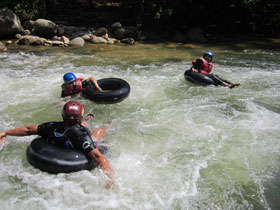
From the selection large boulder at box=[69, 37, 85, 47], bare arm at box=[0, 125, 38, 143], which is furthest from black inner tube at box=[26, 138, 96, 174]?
large boulder at box=[69, 37, 85, 47]

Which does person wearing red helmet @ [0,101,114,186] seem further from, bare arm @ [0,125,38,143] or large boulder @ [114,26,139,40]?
large boulder @ [114,26,139,40]

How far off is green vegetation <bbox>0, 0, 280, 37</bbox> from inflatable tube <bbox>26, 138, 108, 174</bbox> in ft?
42.2

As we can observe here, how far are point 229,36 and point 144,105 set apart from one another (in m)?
12.2

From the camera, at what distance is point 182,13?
53.3 ft

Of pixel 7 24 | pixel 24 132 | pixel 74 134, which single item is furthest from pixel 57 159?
pixel 7 24

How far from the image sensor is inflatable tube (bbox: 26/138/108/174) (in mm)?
3316

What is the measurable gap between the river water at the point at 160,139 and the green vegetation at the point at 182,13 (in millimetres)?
6553

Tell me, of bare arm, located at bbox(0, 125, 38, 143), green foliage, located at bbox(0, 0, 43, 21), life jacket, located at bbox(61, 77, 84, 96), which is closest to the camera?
bare arm, located at bbox(0, 125, 38, 143)

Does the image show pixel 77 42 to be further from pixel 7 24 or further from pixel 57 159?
pixel 57 159

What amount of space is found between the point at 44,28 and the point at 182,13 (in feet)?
28.6

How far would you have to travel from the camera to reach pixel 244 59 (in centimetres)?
1079

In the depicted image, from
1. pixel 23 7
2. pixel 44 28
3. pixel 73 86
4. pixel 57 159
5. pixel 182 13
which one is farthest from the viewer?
pixel 182 13

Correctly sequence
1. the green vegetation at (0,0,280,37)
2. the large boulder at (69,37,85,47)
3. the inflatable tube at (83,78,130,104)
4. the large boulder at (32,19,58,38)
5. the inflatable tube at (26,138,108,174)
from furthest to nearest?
the green vegetation at (0,0,280,37) < the large boulder at (32,19,58,38) < the large boulder at (69,37,85,47) < the inflatable tube at (83,78,130,104) < the inflatable tube at (26,138,108,174)

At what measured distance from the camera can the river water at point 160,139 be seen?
11.1 feet
